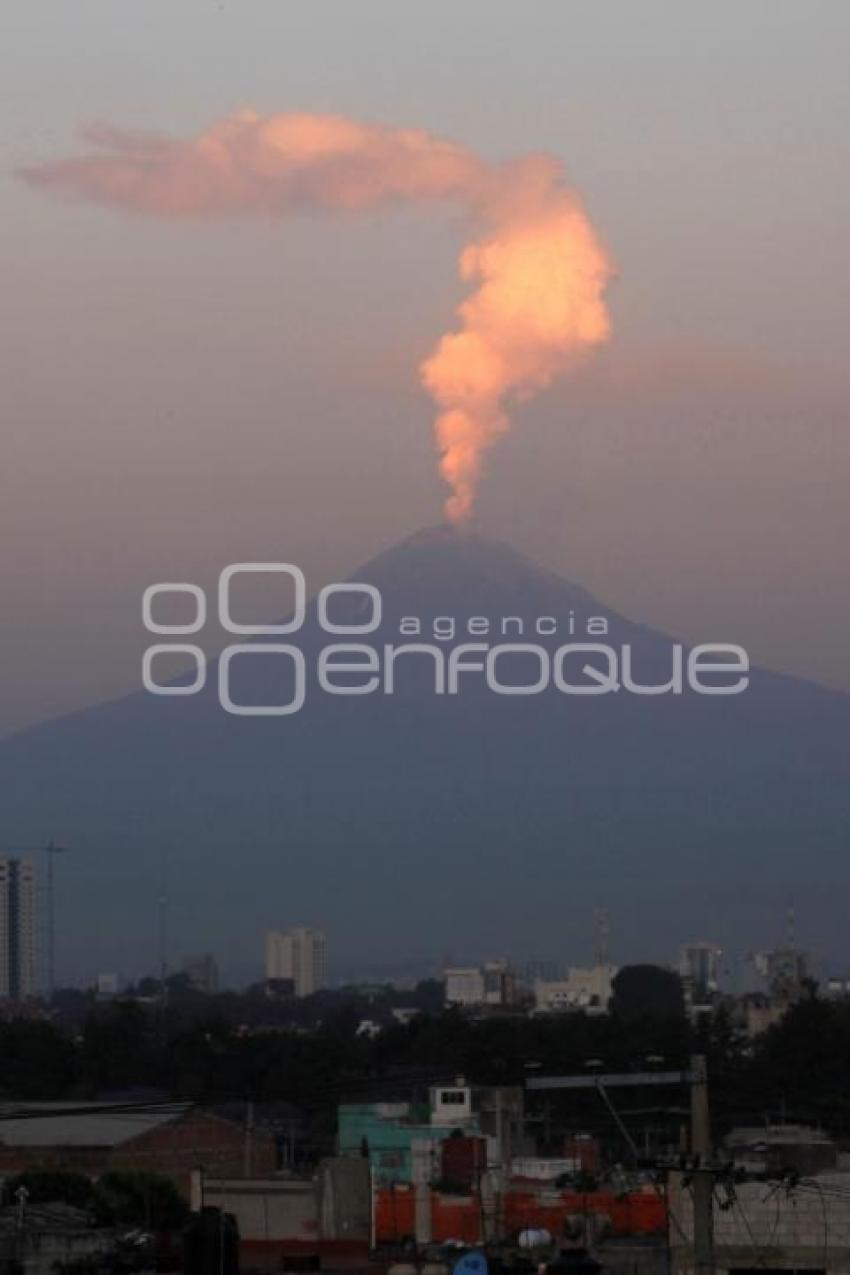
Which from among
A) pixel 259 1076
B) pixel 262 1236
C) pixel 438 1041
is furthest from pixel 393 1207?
pixel 438 1041

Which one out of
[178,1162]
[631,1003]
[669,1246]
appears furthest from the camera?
[631,1003]

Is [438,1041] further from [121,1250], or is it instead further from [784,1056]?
[121,1250]

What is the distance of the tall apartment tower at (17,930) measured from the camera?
118 m

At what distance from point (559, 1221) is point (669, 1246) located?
5852 mm

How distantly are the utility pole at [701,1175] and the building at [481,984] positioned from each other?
94324 millimetres

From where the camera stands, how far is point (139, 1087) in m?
57.3

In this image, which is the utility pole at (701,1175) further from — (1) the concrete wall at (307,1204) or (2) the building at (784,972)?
(2) the building at (784,972)

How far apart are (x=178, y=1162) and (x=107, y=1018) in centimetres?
3362

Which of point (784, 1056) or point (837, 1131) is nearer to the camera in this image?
point (837, 1131)

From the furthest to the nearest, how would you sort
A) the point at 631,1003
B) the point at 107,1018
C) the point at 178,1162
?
the point at 631,1003 < the point at 107,1018 < the point at 178,1162

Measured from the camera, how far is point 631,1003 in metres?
96.2

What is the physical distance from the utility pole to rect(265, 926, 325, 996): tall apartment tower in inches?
4820

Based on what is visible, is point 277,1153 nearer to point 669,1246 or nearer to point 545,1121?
point 545,1121

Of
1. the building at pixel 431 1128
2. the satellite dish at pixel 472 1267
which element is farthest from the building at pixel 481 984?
the satellite dish at pixel 472 1267
